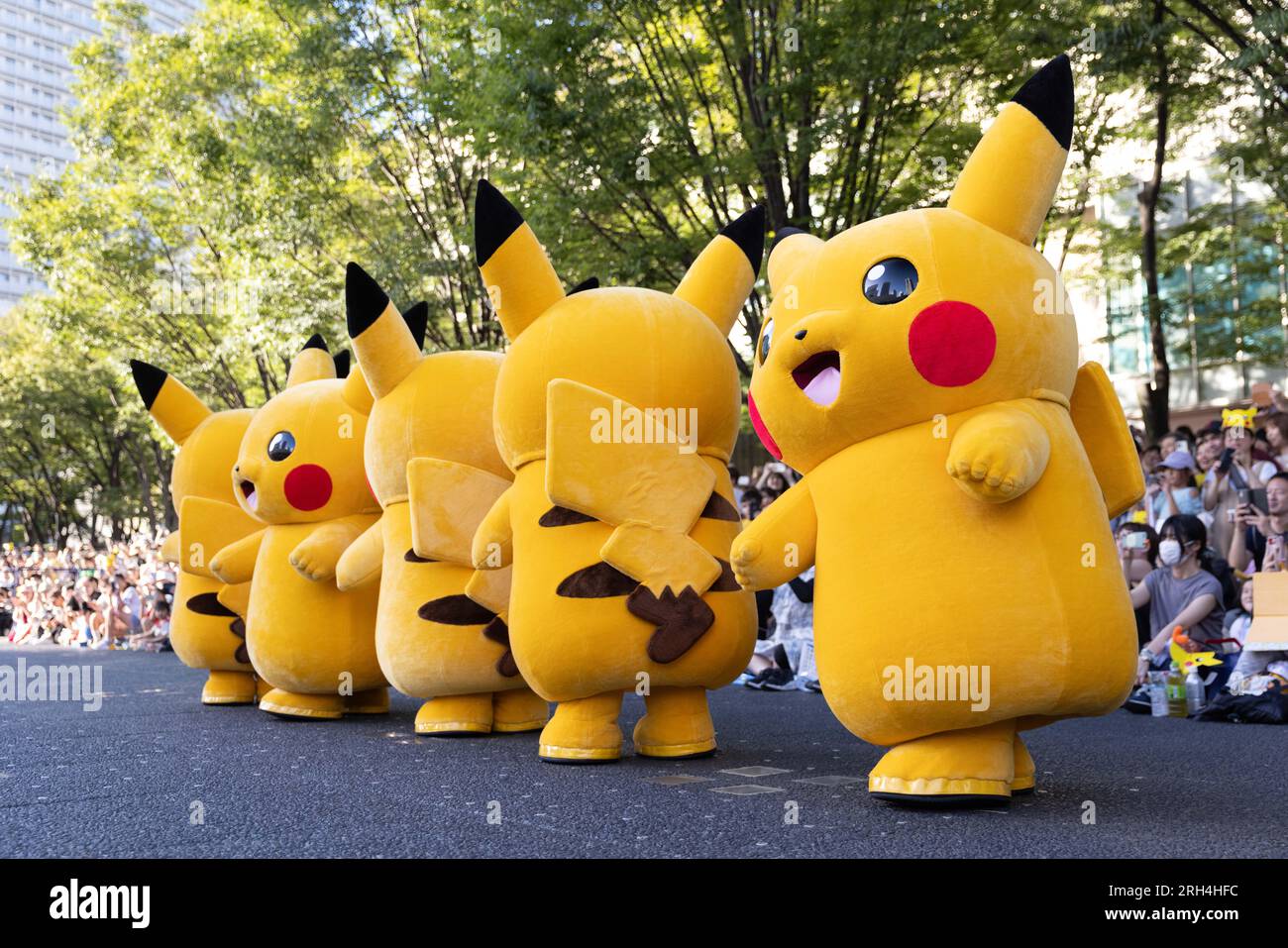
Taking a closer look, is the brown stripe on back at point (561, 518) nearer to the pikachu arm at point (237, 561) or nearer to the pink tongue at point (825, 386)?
the pink tongue at point (825, 386)

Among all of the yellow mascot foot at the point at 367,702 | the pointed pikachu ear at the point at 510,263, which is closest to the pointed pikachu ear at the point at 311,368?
the yellow mascot foot at the point at 367,702

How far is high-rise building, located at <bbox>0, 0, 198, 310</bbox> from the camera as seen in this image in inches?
2479

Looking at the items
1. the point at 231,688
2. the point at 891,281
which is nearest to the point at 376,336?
the point at 891,281

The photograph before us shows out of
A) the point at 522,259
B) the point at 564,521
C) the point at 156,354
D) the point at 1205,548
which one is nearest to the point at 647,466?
the point at 564,521

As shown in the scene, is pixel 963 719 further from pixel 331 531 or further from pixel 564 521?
pixel 331 531

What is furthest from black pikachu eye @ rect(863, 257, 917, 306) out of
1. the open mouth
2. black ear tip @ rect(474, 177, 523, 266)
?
black ear tip @ rect(474, 177, 523, 266)

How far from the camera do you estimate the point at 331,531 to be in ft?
22.7

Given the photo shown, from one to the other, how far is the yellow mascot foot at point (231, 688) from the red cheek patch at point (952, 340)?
19.7ft

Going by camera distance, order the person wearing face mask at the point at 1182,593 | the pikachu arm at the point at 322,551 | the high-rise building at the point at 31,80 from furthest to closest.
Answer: the high-rise building at the point at 31,80, the person wearing face mask at the point at 1182,593, the pikachu arm at the point at 322,551

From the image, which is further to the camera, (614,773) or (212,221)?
(212,221)

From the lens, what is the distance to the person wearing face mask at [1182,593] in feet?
24.4

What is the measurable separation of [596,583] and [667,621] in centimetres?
34

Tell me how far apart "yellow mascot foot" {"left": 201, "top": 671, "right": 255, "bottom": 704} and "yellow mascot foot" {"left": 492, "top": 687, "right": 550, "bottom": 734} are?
8.89 ft
